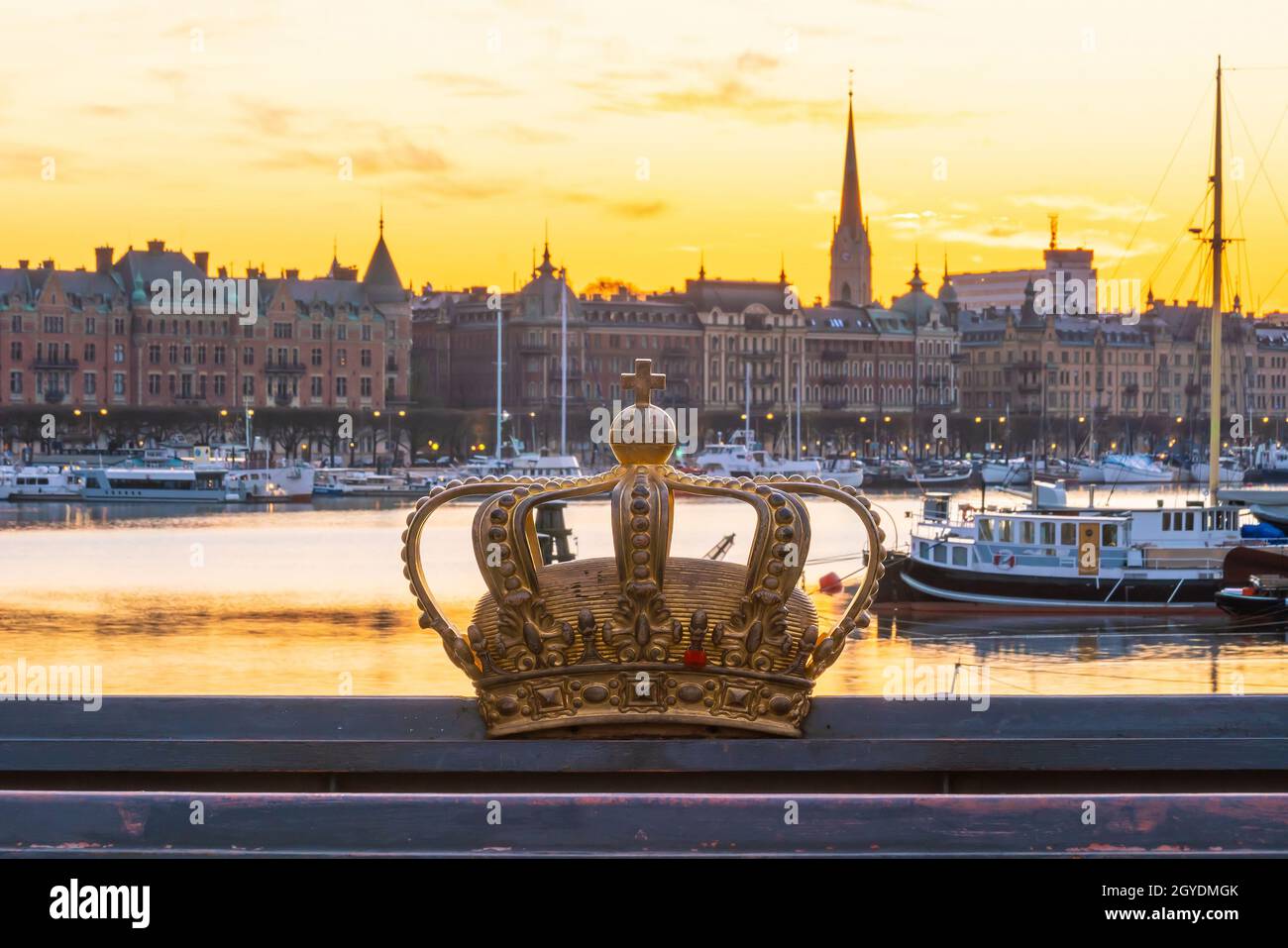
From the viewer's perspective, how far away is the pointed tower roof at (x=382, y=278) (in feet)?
342

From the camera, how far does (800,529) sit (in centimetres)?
638

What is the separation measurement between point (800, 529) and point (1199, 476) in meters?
87.9

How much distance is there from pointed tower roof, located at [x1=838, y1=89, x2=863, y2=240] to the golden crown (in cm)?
13130

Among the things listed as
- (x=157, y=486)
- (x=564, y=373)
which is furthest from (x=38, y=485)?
(x=564, y=373)

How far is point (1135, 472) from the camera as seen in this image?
93688 millimetres

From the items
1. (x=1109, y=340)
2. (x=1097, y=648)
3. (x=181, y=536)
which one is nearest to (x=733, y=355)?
(x=1109, y=340)

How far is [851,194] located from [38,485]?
78213mm

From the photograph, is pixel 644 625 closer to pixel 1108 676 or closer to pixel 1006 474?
pixel 1108 676

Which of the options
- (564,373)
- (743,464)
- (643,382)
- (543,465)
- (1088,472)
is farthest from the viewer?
(1088,472)

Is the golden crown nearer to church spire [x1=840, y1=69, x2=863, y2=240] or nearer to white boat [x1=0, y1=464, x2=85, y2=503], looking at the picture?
white boat [x1=0, y1=464, x2=85, y2=503]

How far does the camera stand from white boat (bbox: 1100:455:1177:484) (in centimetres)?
9036

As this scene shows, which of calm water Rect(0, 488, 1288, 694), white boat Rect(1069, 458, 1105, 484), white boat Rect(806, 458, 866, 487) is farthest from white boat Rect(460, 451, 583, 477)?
white boat Rect(1069, 458, 1105, 484)
